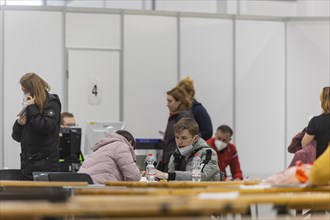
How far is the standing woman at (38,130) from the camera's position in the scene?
24.6 ft

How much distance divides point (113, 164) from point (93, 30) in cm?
762

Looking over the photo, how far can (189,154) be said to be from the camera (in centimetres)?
731

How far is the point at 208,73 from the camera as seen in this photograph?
14938 millimetres

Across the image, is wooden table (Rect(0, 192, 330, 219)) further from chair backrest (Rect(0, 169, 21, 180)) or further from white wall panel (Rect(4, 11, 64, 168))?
white wall panel (Rect(4, 11, 64, 168))

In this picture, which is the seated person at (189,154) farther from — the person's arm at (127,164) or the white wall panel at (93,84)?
the white wall panel at (93,84)

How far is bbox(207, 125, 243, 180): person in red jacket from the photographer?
37.0 ft

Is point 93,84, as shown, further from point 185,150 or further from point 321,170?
point 321,170

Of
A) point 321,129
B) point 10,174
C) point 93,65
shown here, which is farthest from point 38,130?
point 93,65

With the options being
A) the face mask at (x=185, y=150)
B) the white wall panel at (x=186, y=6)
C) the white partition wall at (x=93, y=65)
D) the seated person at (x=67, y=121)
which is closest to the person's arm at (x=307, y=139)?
the face mask at (x=185, y=150)

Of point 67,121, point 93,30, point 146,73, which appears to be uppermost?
point 93,30

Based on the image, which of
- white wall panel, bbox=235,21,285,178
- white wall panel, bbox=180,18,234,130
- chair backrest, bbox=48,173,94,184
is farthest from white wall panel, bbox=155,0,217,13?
chair backrest, bbox=48,173,94,184

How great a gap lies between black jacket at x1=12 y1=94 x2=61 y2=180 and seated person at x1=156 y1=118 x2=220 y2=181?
96 cm

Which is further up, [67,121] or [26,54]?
[26,54]

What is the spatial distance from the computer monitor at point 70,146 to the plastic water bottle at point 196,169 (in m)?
3.60
